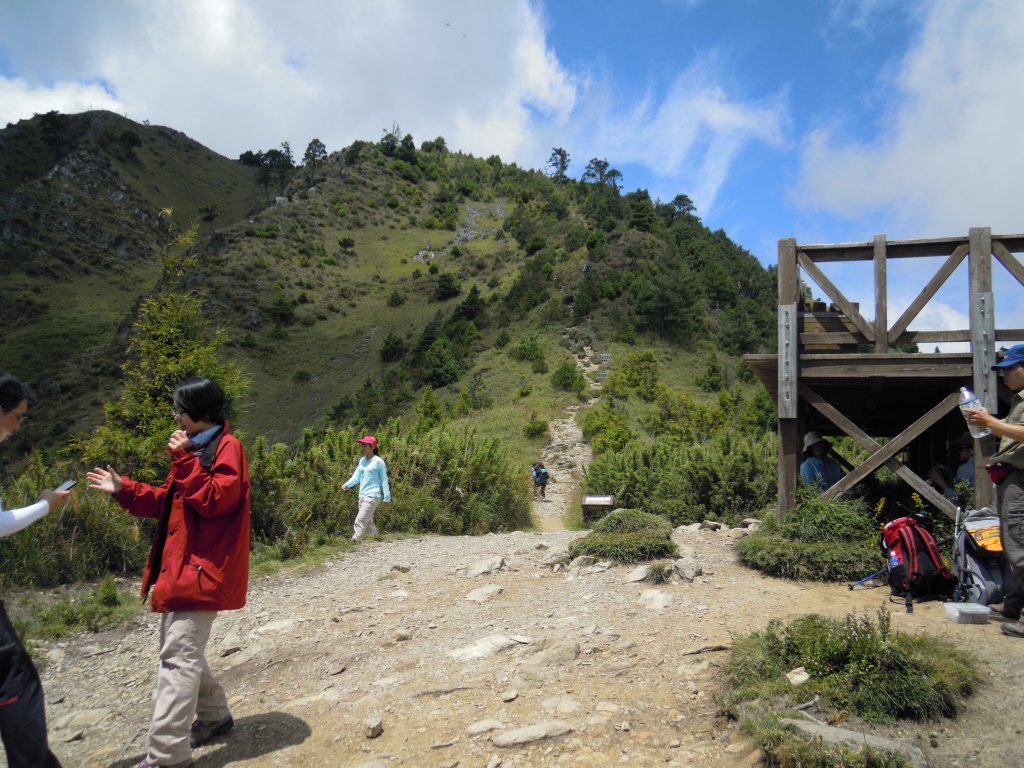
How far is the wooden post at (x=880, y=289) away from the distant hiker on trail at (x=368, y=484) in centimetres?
652

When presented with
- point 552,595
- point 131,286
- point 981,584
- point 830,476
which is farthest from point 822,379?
point 131,286

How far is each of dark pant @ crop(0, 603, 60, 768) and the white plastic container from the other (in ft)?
17.5

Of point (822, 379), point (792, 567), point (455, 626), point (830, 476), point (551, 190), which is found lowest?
point (455, 626)

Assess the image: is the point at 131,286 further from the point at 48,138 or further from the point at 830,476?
the point at 830,476

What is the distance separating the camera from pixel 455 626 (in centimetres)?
550

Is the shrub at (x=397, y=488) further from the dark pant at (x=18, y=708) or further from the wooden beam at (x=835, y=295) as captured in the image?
the wooden beam at (x=835, y=295)

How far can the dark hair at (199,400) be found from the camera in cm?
334

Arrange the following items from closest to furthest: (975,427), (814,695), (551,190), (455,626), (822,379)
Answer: (814,695), (975,427), (455,626), (822,379), (551,190)

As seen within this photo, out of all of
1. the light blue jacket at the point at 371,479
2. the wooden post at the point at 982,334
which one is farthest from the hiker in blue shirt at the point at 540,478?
the wooden post at the point at 982,334

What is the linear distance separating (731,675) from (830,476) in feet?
18.3

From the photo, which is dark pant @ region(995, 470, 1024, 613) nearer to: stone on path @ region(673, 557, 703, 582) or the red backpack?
the red backpack

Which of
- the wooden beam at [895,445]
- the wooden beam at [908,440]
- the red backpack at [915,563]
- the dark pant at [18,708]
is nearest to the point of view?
the dark pant at [18,708]

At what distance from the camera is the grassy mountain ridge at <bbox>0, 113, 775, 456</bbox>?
39.9 m

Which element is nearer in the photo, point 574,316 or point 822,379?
point 822,379
